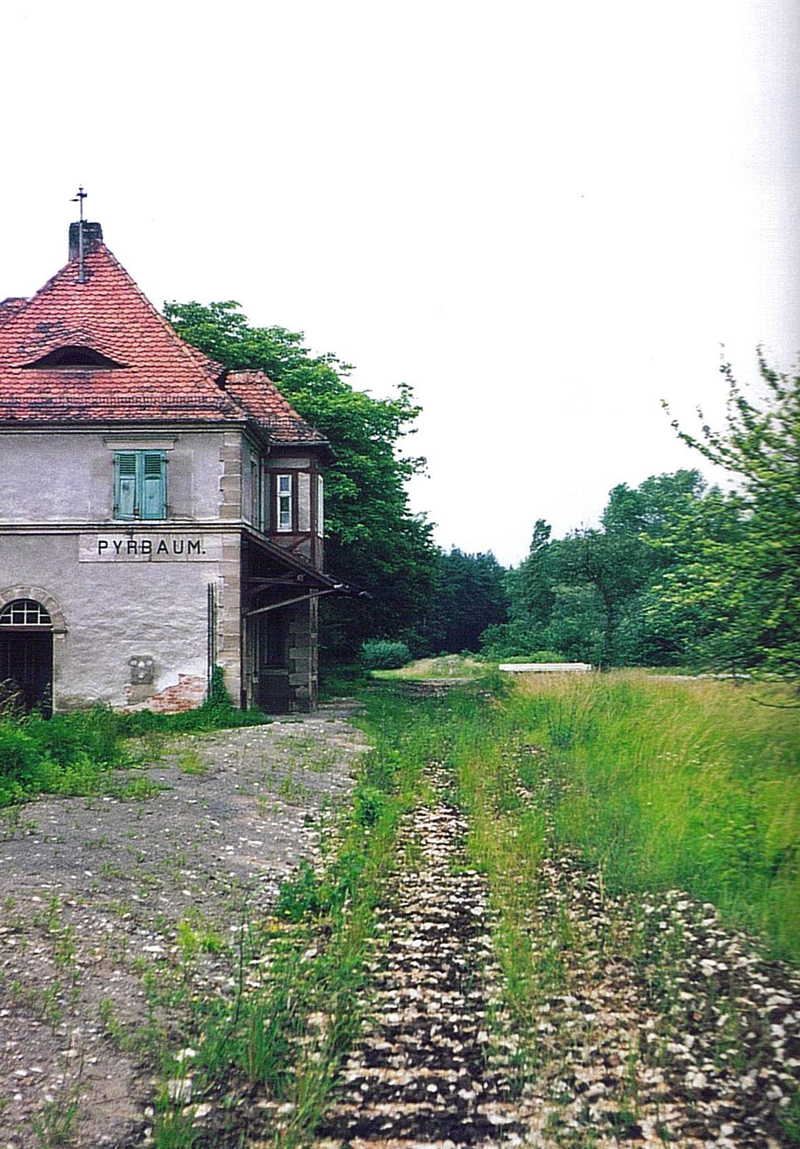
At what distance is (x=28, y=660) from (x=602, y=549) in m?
29.9

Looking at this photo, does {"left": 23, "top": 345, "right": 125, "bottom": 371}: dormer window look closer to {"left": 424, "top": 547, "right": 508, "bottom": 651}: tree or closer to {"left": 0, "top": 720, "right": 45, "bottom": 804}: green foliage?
{"left": 0, "top": 720, "right": 45, "bottom": 804}: green foliage

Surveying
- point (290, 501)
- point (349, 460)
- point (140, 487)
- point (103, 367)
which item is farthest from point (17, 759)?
point (349, 460)

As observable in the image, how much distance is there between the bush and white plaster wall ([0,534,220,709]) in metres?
46.2

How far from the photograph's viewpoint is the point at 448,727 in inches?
973

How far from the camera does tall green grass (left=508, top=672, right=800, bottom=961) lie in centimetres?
914

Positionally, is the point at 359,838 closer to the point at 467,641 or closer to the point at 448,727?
the point at 448,727

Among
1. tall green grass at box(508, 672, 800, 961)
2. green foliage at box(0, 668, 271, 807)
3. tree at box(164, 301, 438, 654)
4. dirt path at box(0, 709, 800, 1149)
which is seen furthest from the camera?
tree at box(164, 301, 438, 654)

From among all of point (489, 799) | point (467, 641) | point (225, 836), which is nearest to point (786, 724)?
point (489, 799)

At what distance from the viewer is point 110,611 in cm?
2534

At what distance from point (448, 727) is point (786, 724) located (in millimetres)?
13135

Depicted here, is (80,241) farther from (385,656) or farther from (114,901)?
(385,656)

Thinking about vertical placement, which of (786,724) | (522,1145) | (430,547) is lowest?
(522,1145)

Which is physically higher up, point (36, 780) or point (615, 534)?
point (615, 534)

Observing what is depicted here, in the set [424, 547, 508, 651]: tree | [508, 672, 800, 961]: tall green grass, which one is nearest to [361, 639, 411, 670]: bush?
[424, 547, 508, 651]: tree
